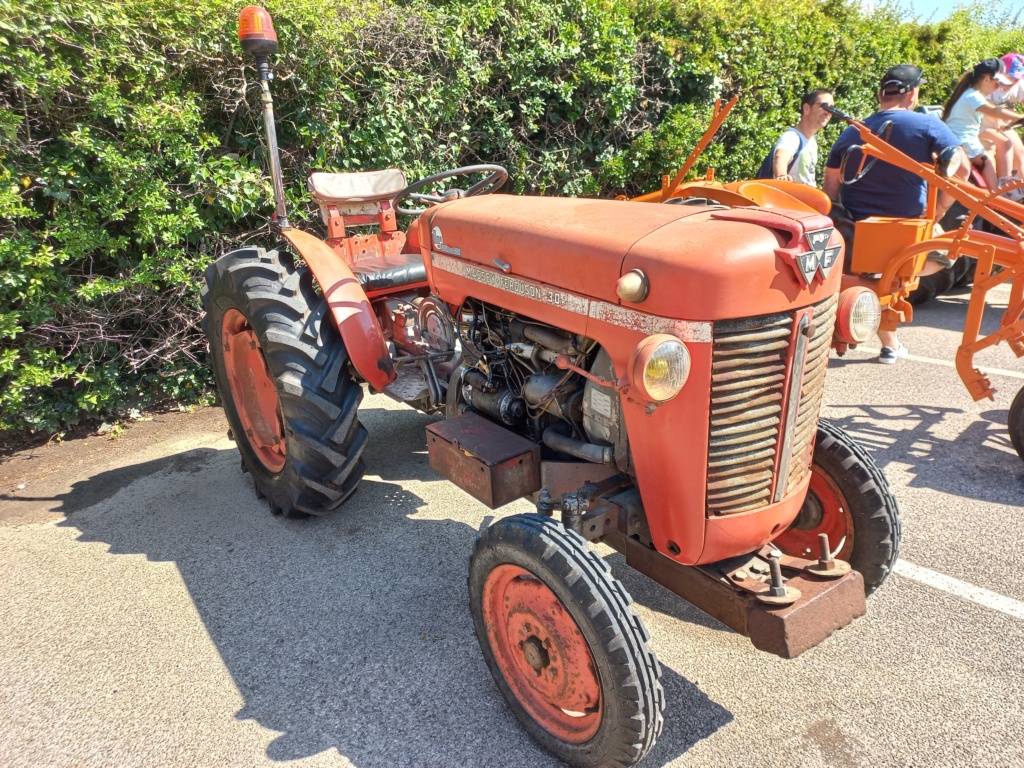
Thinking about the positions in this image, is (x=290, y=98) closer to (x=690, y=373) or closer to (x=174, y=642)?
(x=174, y=642)

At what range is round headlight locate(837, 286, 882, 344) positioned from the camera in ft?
6.43

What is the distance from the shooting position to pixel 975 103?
5.40 meters

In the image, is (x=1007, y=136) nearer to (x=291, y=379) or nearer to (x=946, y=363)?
(x=946, y=363)

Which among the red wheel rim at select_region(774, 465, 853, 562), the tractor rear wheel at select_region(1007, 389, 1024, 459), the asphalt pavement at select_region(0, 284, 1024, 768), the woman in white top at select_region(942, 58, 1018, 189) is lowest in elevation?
the asphalt pavement at select_region(0, 284, 1024, 768)

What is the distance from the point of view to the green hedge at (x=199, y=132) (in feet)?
11.8

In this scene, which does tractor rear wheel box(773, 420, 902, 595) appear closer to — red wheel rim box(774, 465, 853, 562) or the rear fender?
red wheel rim box(774, 465, 853, 562)

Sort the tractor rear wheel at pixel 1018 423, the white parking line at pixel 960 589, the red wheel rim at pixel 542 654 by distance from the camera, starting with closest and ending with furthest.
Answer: the red wheel rim at pixel 542 654, the white parking line at pixel 960 589, the tractor rear wheel at pixel 1018 423

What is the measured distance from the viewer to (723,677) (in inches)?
85.0

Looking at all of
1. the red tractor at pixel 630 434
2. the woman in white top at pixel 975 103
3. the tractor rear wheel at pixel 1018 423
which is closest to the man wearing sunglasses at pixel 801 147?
the woman in white top at pixel 975 103

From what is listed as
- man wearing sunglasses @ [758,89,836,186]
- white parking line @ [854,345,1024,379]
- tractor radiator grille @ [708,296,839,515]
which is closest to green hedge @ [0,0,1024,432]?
man wearing sunglasses @ [758,89,836,186]

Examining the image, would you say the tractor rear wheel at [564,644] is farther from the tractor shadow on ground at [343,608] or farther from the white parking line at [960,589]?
the white parking line at [960,589]

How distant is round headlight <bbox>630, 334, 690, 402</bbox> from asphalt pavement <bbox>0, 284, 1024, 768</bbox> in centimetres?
68

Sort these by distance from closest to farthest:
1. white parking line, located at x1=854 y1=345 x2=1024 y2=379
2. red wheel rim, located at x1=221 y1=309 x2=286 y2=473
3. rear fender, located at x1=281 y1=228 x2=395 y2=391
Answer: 1. rear fender, located at x1=281 y1=228 x2=395 y2=391
2. red wheel rim, located at x1=221 y1=309 x2=286 y2=473
3. white parking line, located at x1=854 y1=345 x2=1024 y2=379

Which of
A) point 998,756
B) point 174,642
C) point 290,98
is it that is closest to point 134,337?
point 290,98
